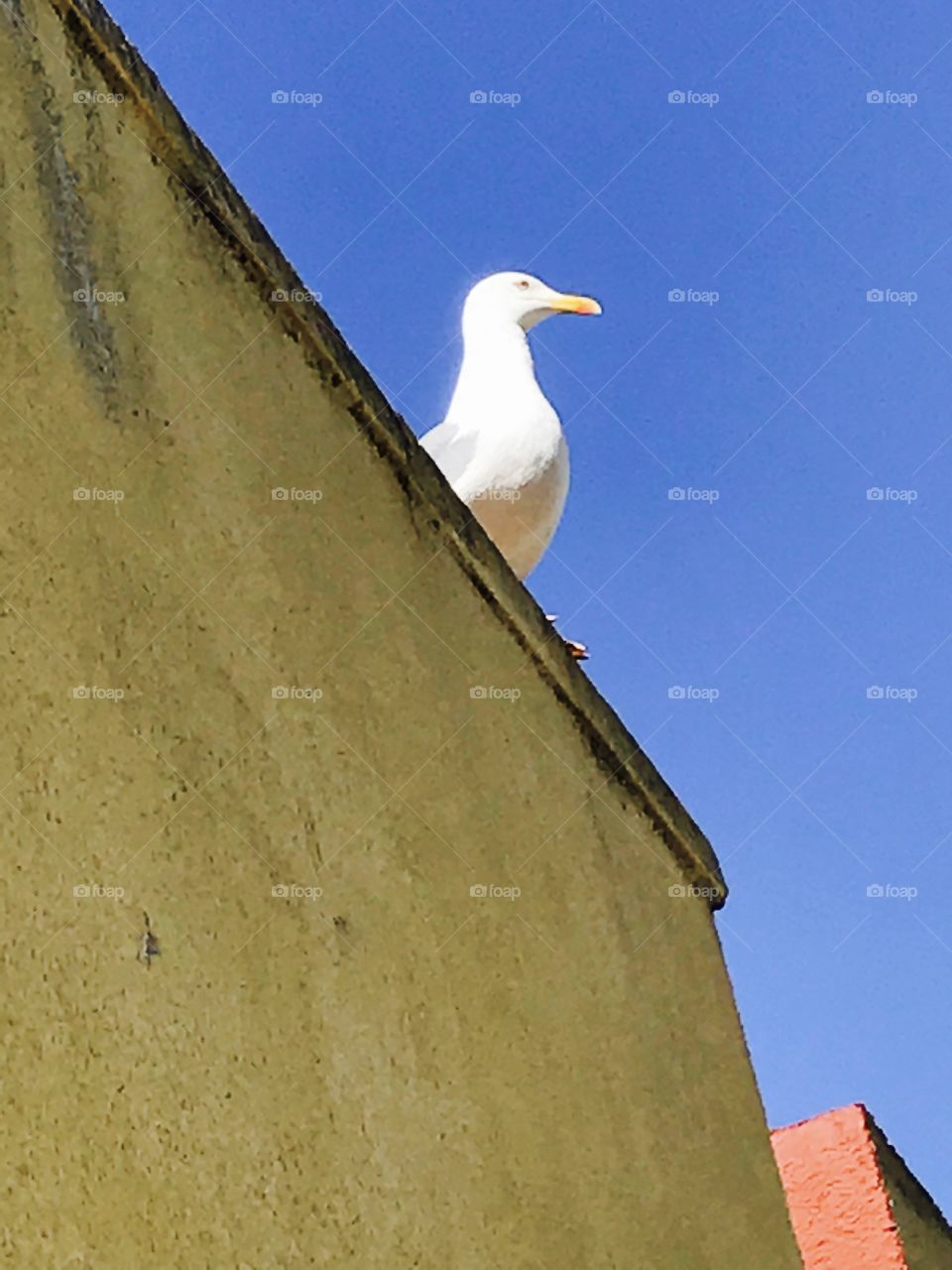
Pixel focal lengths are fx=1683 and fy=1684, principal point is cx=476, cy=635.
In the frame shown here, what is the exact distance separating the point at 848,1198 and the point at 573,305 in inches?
118

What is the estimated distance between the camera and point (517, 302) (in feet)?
18.0

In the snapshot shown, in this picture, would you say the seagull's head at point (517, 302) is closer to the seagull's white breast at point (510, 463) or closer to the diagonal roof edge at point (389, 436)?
the seagull's white breast at point (510, 463)

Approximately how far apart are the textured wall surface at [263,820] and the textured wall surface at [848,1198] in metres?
1.23

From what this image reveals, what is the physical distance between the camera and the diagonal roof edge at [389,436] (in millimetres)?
2273

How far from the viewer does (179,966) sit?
1774 mm

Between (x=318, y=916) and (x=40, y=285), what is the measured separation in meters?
0.82

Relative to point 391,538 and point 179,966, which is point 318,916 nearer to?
point 179,966

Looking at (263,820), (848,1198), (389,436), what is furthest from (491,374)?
(263,820)

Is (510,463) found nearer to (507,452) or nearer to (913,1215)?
(507,452)

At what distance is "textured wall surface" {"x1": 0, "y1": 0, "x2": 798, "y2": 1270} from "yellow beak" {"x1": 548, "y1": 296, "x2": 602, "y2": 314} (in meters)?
2.90

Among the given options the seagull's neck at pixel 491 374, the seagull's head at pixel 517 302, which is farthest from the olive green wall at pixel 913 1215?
the seagull's head at pixel 517 302

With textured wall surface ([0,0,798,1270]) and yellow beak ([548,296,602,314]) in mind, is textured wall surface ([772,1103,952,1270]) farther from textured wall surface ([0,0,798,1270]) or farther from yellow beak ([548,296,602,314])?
yellow beak ([548,296,602,314])

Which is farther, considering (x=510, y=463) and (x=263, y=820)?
(x=510, y=463)

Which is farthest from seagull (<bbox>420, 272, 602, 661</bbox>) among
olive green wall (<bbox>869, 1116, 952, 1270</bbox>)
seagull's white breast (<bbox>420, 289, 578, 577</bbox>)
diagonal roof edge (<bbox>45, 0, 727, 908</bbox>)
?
olive green wall (<bbox>869, 1116, 952, 1270</bbox>)
